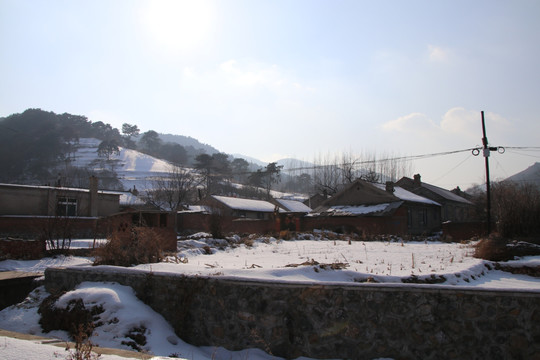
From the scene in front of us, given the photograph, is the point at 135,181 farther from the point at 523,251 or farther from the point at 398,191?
the point at 523,251

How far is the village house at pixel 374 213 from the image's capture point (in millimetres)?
32594

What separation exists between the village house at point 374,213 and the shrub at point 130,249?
77.8 ft

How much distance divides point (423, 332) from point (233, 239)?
13124mm

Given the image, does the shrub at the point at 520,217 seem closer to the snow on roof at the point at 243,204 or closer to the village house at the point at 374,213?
the village house at the point at 374,213

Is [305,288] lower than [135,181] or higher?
lower

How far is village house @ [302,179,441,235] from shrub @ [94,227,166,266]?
2372 centimetres

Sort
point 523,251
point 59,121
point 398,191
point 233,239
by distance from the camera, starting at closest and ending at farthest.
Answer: point 523,251 < point 233,239 < point 398,191 < point 59,121

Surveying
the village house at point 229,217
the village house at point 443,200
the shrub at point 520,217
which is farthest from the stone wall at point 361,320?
the village house at point 443,200

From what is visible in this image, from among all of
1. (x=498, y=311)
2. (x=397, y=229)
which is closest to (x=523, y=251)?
(x=498, y=311)

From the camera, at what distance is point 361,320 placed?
6.31 meters

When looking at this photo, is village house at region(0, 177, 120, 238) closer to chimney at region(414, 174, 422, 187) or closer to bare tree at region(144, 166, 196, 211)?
bare tree at region(144, 166, 196, 211)

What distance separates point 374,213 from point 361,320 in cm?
2815

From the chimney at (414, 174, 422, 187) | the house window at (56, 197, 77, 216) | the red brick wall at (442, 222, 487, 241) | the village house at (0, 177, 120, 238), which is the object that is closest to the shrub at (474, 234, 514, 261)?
the house window at (56, 197, 77, 216)

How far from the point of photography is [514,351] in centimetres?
597
